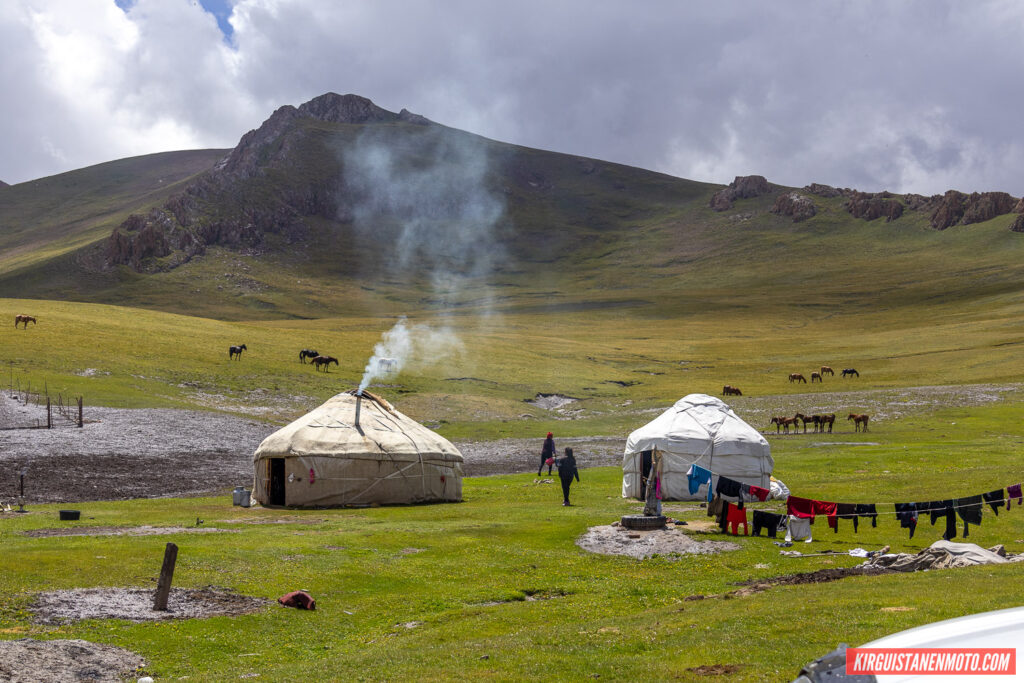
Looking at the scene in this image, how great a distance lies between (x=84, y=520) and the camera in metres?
21.3

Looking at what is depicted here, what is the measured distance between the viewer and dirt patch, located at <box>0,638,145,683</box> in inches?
394

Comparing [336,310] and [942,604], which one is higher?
[336,310]

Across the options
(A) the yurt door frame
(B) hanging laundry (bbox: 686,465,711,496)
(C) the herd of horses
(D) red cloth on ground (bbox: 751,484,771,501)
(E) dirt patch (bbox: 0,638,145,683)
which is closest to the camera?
(E) dirt patch (bbox: 0,638,145,683)

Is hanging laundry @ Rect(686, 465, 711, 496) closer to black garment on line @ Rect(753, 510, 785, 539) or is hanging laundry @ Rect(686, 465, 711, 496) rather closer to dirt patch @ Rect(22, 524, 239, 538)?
black garment on line @ Rect(753, 510, 785, 539)

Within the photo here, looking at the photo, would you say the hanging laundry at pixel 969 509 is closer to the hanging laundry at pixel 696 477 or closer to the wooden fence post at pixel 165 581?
the hanging laundry at pixel 696 477

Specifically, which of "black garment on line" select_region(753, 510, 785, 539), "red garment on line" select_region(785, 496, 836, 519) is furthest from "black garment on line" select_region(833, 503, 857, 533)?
"black garment on line" select_region(753, 510, 785, 539)

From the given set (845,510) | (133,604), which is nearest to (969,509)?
(845,510)

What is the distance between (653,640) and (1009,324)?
104122 millimetres

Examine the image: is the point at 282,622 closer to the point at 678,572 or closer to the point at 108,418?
the point at 678,572

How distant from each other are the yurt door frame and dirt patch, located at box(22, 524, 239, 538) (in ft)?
19.0

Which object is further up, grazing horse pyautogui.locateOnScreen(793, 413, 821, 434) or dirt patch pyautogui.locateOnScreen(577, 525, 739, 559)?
grazing horse pyautogui.locateOnScreen(793, 413, 821, 434)

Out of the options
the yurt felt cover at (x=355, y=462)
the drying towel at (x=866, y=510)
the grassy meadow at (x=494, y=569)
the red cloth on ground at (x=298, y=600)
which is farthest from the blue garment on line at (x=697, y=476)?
the red cloth on ground at (x=298, y=600)

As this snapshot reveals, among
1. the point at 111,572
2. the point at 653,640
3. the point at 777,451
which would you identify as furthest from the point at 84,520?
the point at 777,451

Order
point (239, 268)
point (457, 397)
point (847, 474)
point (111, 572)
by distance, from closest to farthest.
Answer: point (111, 572), point (847, 474), point (457, 397), point (239, 268)
